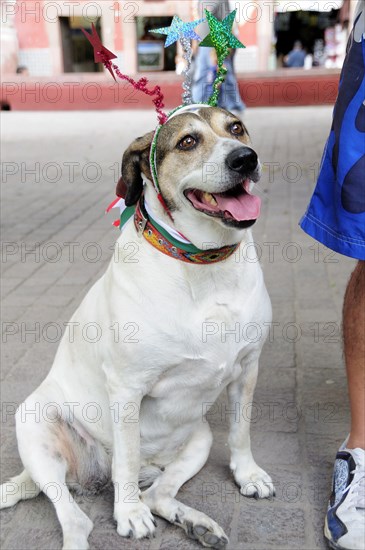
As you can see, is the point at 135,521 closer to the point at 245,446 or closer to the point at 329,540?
the point at 245,446

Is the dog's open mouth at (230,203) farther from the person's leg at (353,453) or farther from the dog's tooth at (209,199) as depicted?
the person's leg at (353,453)

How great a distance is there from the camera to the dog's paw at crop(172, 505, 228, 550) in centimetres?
228

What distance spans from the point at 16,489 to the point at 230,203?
1353mm

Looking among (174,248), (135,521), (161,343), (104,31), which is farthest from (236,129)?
(104,31)

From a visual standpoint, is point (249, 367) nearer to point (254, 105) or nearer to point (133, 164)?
point (133, 164)

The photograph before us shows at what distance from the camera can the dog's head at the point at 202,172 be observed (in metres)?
2.19

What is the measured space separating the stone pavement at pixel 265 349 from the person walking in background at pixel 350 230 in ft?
0.44

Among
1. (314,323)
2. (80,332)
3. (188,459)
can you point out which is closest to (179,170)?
(80,332)

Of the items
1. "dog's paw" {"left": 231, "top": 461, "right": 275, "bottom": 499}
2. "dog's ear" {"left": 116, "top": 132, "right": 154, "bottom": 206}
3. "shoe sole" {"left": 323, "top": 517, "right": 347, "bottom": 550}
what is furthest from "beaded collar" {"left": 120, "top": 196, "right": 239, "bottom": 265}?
"shoe sole" {"left": 323, "top": 517, "right": 347, "bottom": 550}

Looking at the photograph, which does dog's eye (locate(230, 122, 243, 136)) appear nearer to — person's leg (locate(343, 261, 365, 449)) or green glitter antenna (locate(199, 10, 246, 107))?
green glitter antenna (locate(199, 10, 246, 107))

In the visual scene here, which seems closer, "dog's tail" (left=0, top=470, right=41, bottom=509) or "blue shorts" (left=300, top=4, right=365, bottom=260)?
"blue shorts" (left=300, top=4, right=365, bottom=260)

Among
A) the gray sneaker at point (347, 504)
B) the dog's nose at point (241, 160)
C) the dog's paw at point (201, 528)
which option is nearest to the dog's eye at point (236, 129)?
the dog's nose at point (241, 160)

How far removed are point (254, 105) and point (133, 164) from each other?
50.7 feet

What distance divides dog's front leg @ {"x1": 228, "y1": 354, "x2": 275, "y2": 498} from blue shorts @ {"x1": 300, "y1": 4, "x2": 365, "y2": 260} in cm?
57
